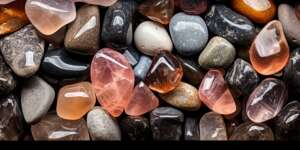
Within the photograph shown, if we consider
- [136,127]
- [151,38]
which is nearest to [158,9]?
[151,38]

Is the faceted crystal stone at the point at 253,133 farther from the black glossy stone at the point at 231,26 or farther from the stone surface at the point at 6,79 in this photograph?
the stone surface at the point at 6,79

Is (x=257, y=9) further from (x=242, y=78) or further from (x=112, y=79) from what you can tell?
(x=112, y=79)

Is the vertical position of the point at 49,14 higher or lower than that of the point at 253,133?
higher

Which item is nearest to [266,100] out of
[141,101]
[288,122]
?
[288,122]

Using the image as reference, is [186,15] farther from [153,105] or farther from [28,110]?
[28,110]

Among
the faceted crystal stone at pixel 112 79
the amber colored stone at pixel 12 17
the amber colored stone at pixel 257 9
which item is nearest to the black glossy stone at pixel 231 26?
the amber colored stone at pixel 257 9

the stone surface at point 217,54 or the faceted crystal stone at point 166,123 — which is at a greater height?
the stone surface at point 217,54
